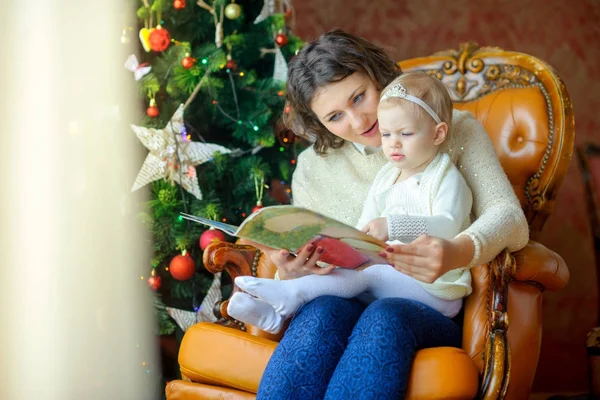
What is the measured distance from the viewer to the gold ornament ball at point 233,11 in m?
2.52

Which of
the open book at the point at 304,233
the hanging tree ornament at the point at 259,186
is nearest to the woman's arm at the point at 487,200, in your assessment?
the open book at the point at 304,233

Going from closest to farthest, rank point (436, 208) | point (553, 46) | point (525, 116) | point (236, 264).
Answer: point (436, 208) → point (236, 264) → point (525, 116) → point (553, 46)

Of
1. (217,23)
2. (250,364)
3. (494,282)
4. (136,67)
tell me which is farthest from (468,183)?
(136,67)

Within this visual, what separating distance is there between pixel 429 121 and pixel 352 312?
489 mm

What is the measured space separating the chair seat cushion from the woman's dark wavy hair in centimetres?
70

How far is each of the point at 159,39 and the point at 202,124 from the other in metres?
0.35

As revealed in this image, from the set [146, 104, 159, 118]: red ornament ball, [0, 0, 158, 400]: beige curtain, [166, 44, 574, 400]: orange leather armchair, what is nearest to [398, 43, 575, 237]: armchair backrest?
[166, 44, 574, 400]: orange leather armchair

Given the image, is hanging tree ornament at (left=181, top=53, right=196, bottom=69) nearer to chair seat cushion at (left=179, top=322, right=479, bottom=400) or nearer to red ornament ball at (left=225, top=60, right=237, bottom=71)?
red ornament ball at (left=225, top=60, right=237, bottom=71)

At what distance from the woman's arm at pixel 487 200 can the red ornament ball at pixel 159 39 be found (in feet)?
3.45

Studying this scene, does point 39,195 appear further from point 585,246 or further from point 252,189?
point 585,246

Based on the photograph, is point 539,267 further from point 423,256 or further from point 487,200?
point 423,256

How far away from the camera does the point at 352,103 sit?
1.97 meters

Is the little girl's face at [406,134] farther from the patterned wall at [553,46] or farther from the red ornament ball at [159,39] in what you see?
the patterned wall at [553,46]

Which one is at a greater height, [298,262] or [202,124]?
[202,124]
